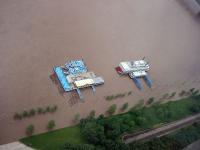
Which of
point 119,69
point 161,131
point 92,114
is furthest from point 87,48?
point 161,131

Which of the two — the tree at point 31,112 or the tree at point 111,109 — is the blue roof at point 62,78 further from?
the tree at point 111,109

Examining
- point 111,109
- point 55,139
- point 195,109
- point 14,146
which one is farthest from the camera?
point 195,109

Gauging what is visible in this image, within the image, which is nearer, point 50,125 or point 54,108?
point 50,125

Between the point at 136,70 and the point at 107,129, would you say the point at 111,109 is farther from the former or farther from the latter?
the point at 136,70

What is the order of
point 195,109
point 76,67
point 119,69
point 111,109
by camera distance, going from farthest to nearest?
point 119,69 → point 195,109 → point 76,67 → point 111,109

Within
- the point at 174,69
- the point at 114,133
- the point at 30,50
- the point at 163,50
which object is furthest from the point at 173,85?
the point at 30,50

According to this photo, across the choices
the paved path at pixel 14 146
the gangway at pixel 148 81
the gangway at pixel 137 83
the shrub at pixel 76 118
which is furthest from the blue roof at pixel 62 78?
the gangway at pixel 148 81

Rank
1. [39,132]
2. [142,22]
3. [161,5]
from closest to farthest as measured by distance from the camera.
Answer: [39,132] < [142,22] < [161,5]

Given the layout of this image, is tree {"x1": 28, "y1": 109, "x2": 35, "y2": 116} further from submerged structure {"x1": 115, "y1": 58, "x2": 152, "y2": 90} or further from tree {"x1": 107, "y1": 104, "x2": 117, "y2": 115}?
submerged structure {"x1": 115, "y1": 58, "x2": 152, "y2": 90}

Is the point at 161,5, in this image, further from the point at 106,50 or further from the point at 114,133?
the point at 114,133
